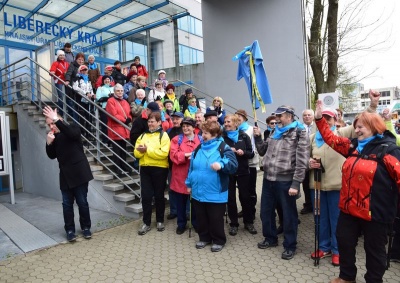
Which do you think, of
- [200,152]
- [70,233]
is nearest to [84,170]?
[70,233]

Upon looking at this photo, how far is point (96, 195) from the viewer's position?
569 cm

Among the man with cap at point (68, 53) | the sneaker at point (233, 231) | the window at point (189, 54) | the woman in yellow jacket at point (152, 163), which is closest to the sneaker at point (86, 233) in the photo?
the woman in yellow jacket at point (152, 163)

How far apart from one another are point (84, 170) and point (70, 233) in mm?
860

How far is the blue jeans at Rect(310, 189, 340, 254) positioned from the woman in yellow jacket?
205 centimetres

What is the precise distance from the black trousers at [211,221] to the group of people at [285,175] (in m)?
0.01

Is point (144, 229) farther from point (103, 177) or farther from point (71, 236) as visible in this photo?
point (103, 177)

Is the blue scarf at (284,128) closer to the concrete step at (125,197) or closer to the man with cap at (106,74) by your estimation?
the concrete step at (125,197)

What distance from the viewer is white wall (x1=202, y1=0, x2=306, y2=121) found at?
9.89m

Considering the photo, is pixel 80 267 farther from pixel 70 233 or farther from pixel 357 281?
pixel 357 281

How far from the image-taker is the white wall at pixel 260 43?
989 cm

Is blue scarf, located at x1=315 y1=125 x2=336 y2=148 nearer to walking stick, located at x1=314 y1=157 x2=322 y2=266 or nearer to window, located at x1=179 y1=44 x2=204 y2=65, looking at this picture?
walking stick, located at x1=314 y1=157 x2=322 y2=266

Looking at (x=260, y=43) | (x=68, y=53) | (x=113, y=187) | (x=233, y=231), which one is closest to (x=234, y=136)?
(x=233, y=231)

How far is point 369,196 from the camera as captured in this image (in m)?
2.66

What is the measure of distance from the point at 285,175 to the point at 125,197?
9.13 feet
